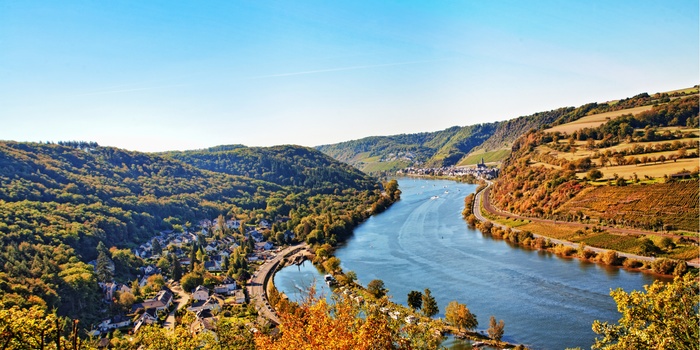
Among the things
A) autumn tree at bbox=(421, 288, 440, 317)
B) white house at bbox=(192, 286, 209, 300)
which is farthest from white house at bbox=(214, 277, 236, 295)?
autumn tree at bbox=(421, 288, 440, 317)

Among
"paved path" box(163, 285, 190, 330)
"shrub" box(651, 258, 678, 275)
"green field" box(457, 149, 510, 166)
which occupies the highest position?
"green field" box(457, 149, 510, 166)

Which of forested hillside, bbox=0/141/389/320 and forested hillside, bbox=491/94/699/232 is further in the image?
forested hillside, bbox=491/94/699/232

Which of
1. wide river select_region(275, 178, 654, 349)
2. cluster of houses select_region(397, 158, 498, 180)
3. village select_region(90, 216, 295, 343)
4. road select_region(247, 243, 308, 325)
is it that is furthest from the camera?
cluster of houses select_region(397, 158, 498, 180)

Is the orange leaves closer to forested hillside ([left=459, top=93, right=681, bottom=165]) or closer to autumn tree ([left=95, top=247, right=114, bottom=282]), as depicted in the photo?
autumn tree ([left=95, top=247, right=114, bottom=282])

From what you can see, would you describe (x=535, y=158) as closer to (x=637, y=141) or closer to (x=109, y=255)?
(x=637, y=141)

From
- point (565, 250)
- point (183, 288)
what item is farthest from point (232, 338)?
point (565, 250)

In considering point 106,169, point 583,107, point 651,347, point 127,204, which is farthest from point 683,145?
point 106,169
